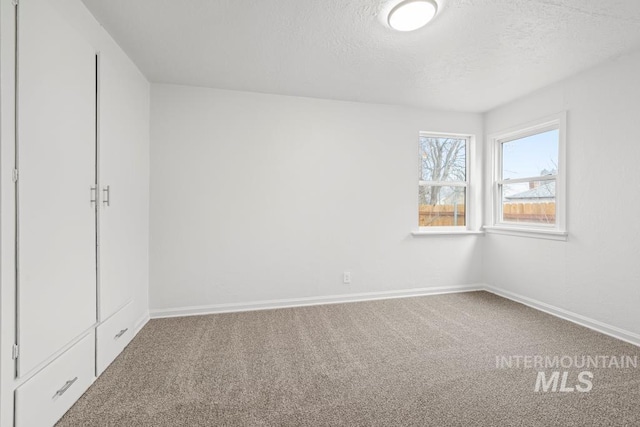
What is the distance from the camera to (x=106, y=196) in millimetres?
2014

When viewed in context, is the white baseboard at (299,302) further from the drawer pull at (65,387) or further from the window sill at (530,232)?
the drawer pull at (65,387)

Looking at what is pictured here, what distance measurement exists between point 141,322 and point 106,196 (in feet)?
4.42

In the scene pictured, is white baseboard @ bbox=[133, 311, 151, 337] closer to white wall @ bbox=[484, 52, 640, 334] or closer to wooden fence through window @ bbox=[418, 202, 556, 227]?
wooden fence through window @ bbox=[418, 202, 556, 227]

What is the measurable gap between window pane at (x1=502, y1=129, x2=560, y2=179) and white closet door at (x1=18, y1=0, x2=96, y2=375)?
13.6 feet

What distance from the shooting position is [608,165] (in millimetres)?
2520

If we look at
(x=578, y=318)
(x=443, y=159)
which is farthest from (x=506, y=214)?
(x=578, y=318)

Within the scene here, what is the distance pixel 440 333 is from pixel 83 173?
2949mm

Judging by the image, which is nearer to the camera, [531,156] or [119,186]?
[119,186]

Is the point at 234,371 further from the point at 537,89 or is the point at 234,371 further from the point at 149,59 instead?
the point at 537,89

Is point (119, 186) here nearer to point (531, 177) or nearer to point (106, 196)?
point (106, 196)

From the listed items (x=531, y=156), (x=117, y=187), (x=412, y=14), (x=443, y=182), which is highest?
(x=412, y=14)

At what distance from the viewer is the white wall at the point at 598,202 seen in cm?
236

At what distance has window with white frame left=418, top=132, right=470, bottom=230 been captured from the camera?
3809mm

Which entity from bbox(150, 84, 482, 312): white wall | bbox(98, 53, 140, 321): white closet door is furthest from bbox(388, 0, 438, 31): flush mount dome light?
bbox(98, 53, 140, 321): white closet door
